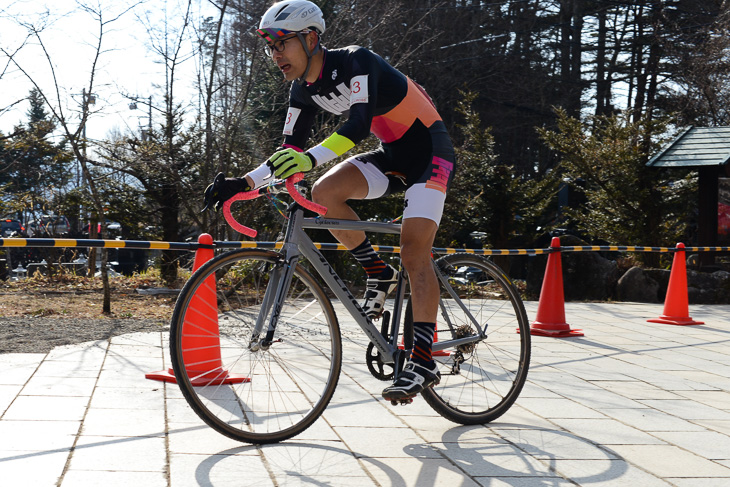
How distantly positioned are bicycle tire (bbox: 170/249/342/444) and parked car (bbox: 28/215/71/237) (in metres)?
9.42

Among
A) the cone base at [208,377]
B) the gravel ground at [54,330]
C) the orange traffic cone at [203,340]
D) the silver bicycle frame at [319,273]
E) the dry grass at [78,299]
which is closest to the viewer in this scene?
the orange traffic cone at [203,340]

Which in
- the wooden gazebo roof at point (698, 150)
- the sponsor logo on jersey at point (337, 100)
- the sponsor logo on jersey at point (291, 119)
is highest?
the wooden gazebo roof at point (698, 150)

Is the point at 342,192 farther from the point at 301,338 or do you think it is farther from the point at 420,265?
the point at 301,338

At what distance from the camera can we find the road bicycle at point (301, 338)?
3.25 metres

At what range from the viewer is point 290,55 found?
3436mm

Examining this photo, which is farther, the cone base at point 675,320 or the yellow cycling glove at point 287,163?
the cone base at point 675,320

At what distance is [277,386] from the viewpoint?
3787 mm

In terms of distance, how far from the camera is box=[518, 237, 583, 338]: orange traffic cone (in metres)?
→ 7.68

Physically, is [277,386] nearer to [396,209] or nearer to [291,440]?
[291,440]

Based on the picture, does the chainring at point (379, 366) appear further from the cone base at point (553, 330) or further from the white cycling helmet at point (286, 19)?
the cone base at point (553, 330)

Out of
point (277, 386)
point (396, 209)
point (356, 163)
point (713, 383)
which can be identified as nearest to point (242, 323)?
point (277, 386)

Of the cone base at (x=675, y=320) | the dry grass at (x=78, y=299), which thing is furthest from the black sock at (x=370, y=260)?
the cone base at (x=675, y=320)

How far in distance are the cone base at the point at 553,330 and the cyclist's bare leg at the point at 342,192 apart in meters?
4.30

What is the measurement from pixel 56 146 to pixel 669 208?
38.1 ft
